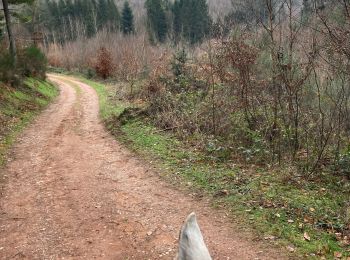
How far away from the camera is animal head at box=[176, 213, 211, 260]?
6.30 feet

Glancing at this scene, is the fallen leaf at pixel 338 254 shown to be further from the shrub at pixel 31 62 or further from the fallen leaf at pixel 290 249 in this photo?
the shrub at pixel 31 62

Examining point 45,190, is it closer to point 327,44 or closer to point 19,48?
point 327,44

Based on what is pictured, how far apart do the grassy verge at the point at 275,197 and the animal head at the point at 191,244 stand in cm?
361

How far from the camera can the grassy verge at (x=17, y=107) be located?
11766 mm

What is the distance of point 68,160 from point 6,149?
2.10 m

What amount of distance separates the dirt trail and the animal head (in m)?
3.43

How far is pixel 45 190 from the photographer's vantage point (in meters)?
7.61

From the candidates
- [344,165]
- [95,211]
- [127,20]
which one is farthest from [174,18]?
[95,211]

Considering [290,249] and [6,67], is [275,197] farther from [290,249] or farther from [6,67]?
[6,67]

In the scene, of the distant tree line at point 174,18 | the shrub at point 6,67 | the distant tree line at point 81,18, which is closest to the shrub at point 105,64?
the shrub at point 6,67

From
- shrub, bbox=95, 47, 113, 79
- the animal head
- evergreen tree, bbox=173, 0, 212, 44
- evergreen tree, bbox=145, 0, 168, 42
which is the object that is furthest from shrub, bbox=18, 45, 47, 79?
evergreen tree, bbox=145, 0, 168, 42

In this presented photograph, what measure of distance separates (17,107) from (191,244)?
15.3 metres

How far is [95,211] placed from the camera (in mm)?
6633

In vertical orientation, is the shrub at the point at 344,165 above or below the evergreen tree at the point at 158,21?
below
